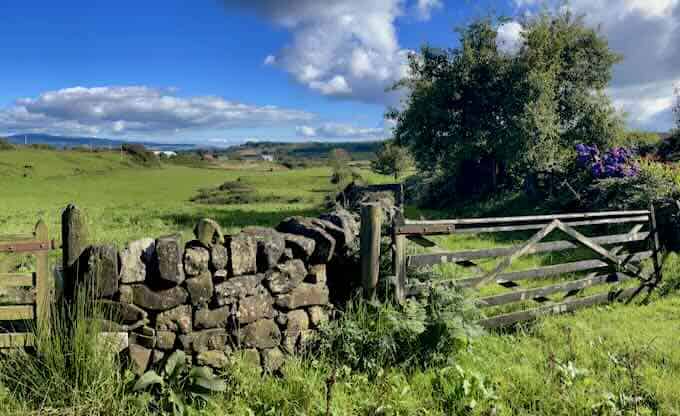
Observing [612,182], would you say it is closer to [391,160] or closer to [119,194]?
[391,160]

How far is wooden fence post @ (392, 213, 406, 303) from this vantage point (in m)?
5.70

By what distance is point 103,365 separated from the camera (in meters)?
4.34

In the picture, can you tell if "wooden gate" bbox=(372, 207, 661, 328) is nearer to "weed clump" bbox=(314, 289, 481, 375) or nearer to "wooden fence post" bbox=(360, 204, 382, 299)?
"wooden fence post" bbox=(360, 204, 382, 299)

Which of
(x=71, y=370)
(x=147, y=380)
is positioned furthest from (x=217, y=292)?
(x=71, y=370)

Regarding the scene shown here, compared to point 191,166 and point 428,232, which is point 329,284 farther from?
point 191,166

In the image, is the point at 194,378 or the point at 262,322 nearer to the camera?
the point at 194,378

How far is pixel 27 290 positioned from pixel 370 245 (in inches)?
146

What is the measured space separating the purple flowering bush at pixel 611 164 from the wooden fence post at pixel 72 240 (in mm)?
14601

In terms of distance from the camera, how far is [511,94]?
822 inches

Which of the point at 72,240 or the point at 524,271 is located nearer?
the point at 72,240

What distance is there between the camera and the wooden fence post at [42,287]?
176 inches

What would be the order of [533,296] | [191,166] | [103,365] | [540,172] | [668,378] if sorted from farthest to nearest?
[191,166] → [540,172] → [533,296] → [668,378] → [103,365]

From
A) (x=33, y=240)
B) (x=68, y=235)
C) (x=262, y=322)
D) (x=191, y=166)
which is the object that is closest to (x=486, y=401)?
(x=262, y=322)

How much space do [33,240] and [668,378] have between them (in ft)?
23.0
